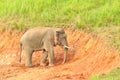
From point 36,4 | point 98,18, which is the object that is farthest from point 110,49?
point 36,4

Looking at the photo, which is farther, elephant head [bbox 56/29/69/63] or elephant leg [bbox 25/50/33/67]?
elephant leg [bbox 25/50/33/67]

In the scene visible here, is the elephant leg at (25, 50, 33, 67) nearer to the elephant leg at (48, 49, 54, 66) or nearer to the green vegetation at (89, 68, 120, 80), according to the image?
the elephant leg at (48, 49, 54, 66)

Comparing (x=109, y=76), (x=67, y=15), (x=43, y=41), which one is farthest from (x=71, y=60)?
(x=109, y=76)

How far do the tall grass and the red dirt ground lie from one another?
0.38 metres

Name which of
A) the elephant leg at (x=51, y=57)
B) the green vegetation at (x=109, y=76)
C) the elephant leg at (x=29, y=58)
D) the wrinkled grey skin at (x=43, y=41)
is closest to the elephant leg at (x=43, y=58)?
the wrinkled grey skin at (x=43, y=41)

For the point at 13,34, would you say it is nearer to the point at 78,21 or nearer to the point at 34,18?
the point at 34,18

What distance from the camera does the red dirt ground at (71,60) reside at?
10125 mm

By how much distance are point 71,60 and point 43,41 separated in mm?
811

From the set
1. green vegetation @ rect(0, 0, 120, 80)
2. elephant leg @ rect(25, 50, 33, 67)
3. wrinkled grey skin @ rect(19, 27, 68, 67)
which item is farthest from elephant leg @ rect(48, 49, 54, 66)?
green vegetation @ rect(0, 0, 120, 80)

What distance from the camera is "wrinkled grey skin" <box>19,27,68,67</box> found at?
11427mm

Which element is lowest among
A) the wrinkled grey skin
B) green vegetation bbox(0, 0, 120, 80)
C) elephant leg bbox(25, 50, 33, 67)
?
elephant leg bbox(25, 50, 33, 67)

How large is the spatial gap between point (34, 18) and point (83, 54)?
2.38 m

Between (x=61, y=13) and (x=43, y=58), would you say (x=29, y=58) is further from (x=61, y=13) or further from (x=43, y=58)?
(x=61, y=13)

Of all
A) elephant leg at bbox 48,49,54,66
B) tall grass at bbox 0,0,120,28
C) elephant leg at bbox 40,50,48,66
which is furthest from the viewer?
tall grass at bbox 0,0,120,28
